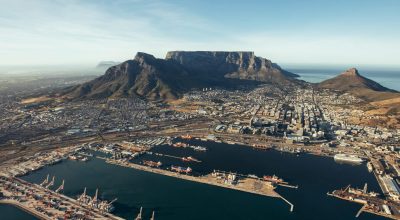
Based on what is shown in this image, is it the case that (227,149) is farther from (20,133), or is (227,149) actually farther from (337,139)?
(20,133)

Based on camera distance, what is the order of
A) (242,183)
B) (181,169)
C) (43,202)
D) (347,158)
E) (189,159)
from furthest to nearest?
1. (347,158)
2. (189,159)
3. (181,169)
4. (242,183)
5. (43,202)

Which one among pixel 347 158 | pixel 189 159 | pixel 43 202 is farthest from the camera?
pixel 347 158

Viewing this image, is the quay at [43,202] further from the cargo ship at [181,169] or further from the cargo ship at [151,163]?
the cargo ship at [181,169]

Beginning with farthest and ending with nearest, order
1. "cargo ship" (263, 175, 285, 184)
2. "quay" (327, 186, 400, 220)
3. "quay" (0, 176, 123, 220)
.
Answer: "cargo ship" (263, 175, 285, 184) < "quay" (327, 186, 400, 220) < "quay" (0, 176, 123, 220)

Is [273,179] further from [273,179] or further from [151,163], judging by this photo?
[151,163]

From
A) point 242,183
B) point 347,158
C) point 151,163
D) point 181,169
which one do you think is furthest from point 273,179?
point 151,163

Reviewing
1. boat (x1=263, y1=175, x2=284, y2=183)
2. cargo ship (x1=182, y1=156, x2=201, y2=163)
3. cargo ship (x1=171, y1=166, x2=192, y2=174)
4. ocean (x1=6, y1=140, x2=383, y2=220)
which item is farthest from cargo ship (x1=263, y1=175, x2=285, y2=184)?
cargo ship (x1=182, y1=156, x2=201, y2=163)

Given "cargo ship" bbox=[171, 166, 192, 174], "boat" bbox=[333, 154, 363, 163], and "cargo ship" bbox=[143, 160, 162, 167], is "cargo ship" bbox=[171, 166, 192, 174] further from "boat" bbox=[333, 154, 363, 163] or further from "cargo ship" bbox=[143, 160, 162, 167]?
"boat" bbox=[333, 154, 363, 163]

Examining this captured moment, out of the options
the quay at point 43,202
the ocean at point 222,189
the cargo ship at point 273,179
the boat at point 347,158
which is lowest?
the quay at point 43,202

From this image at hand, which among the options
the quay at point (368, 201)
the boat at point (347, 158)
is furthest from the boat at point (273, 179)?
the boat at point (347, 158)
